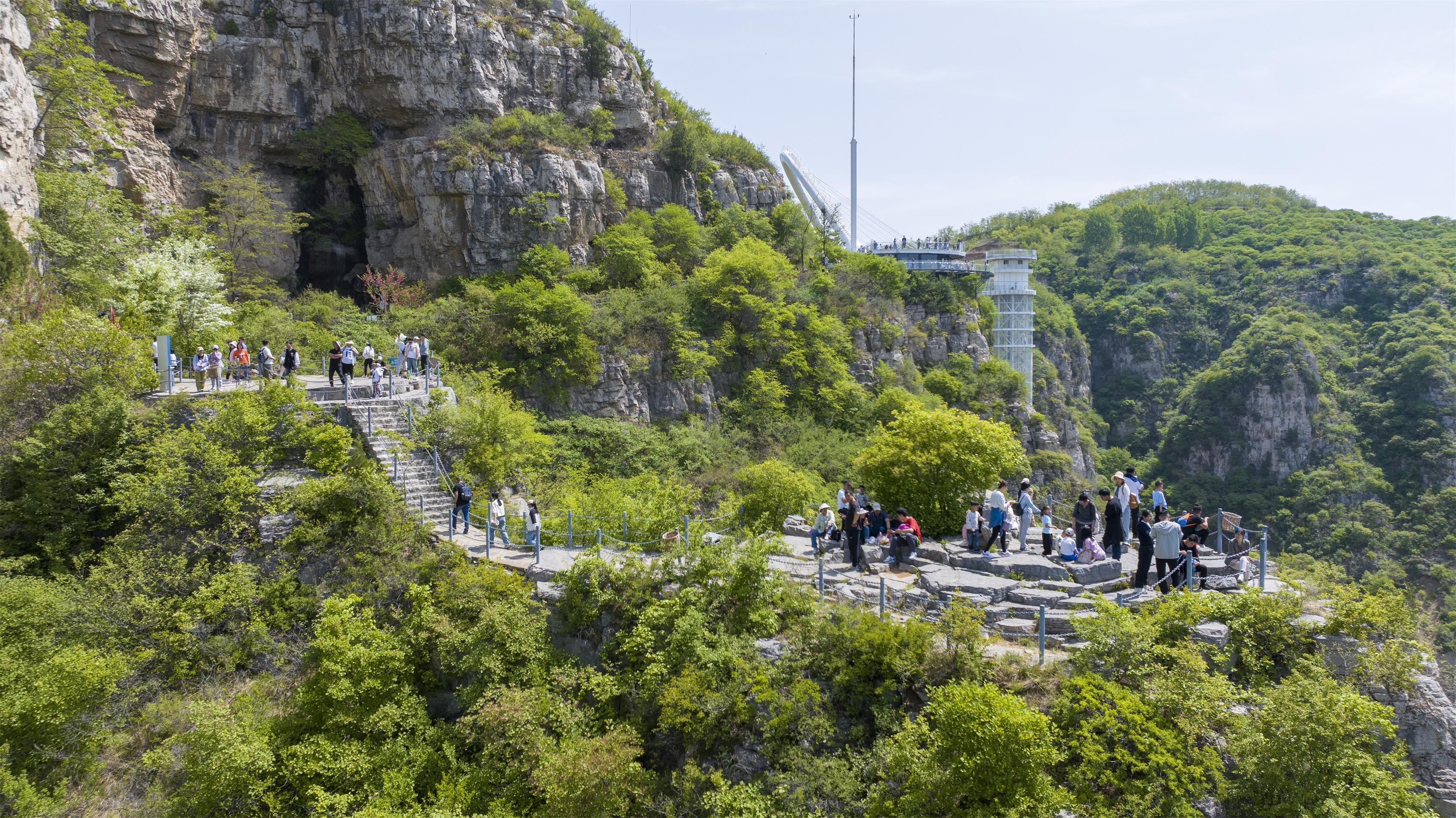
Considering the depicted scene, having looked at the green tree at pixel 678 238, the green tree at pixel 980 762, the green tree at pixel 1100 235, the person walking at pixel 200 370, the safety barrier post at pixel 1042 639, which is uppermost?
the green tree at pixel 1100 235

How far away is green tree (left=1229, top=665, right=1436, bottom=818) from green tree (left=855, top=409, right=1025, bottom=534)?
19.8 ft

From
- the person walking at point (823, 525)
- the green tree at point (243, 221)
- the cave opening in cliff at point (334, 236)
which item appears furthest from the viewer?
the cave opening in cliff at point (334, 236)

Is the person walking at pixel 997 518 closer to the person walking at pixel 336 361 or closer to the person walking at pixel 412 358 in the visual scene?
the person walking at pixel 336 361

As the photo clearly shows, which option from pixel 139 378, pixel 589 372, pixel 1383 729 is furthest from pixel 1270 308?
pixel 139 378

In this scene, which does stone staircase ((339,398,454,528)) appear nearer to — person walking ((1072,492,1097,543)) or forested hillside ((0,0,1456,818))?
forested hillside ((0,0,1456,818))

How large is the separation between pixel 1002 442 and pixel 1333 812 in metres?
7.46

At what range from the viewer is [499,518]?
1434 centimetres

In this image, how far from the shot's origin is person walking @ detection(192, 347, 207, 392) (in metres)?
16.6

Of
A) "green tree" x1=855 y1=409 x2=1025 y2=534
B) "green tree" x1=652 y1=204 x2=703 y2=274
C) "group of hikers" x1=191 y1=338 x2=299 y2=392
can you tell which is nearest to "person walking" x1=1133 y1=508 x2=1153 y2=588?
"green tree" x1=855 y1=409 x2=1025 y2=534

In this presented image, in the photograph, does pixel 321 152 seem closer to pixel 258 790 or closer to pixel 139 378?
pixel 139 378

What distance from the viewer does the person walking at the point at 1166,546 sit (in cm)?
1126

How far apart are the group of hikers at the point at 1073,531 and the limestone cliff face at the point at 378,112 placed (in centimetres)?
2017

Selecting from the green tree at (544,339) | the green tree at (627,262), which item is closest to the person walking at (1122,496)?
the green tree at (544,339)

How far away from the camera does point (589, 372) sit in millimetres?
26172
